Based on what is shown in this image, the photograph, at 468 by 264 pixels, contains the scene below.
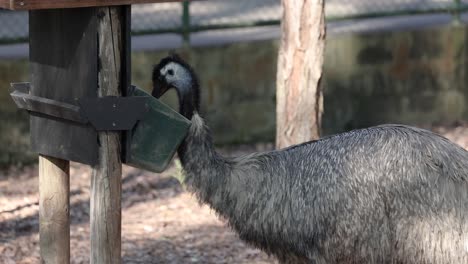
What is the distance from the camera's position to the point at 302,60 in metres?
6.77

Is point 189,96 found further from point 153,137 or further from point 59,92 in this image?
point 59,92

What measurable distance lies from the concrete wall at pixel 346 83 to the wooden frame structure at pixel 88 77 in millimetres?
3627

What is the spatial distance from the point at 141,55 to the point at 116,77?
4.15 m

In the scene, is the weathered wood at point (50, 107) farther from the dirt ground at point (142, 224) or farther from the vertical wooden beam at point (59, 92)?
the dirt ground at point (142, 224)

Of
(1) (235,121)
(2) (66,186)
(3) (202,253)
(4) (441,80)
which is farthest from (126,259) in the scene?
(4) (441,80)

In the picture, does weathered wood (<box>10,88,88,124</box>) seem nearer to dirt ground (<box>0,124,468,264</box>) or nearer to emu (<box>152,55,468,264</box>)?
emu (<box>152,55,468,264</box>)

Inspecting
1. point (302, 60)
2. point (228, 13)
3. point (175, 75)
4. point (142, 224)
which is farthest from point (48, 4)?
point (228, 13)

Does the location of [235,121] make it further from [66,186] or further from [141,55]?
[66,186]

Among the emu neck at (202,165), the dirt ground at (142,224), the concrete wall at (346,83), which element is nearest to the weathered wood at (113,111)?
the emu neck at (202,165)

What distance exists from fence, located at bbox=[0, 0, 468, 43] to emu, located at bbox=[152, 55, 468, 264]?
3924 millimetres

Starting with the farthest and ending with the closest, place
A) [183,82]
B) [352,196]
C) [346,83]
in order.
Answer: [346,83]
[183,82]
[352,196]

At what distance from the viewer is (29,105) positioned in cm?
488

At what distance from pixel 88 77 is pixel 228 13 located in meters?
6.73

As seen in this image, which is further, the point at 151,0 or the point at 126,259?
the point at 126,259
